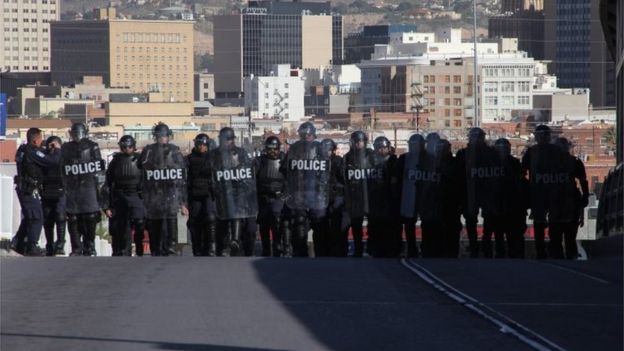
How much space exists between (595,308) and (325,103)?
17918 cm

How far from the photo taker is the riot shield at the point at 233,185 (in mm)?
25625

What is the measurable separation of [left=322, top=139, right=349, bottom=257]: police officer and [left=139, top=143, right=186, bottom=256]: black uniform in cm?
217

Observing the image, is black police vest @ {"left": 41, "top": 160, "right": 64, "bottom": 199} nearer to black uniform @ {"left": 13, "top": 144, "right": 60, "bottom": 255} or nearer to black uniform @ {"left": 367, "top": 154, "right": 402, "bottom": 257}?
black uniform @ {"left": 13, "top": 144, "right": 60, "bottom": 255}

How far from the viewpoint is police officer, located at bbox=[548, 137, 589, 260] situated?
84.6 ft

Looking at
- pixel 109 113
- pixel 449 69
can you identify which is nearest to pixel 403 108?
pixel 449 69

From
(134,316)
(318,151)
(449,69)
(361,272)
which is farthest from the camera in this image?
(449,69)

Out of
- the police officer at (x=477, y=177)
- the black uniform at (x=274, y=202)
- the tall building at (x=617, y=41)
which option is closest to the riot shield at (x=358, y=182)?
the black uniform at (x=274, y=202)

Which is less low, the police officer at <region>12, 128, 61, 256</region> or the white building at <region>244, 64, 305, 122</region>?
the white building at <region>244, 64, 305, 122</region>

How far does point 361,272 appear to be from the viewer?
19.9 meters

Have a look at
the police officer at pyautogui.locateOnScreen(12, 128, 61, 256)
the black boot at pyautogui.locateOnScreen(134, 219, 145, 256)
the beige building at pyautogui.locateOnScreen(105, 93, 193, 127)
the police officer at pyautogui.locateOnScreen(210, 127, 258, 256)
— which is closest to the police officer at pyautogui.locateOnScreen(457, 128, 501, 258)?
the police officer at pyautogui.locateOnScreen(210, 127, 258, 256)

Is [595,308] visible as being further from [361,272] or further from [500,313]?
[361,272]

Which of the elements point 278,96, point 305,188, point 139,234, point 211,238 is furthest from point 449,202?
point 278,96

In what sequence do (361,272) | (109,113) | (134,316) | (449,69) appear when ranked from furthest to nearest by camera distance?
(449,69)
(109,113)
(361,272)
(134,316)

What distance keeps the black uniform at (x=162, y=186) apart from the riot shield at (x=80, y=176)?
0.78 meters
